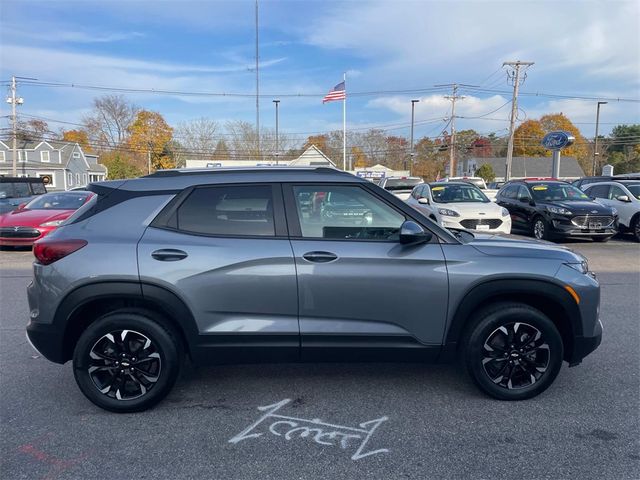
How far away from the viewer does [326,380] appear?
3.98 m

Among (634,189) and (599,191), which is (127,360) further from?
(599,191)

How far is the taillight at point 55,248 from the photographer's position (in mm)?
3354

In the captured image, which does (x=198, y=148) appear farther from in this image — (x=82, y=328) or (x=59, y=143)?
(x=82, y=328)

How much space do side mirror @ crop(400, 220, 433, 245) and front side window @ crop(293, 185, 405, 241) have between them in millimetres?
122

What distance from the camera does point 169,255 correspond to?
3.34 meters

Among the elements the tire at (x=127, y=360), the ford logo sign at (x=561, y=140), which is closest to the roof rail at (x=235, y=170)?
the tire at (x=127, y=360)

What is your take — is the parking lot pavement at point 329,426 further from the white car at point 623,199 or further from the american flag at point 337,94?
the american flag at point 337,94

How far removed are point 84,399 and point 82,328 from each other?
0.59m

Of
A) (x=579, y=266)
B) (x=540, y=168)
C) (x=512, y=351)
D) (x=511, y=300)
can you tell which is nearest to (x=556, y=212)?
(x=579, y=266)

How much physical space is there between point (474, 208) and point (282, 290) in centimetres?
951

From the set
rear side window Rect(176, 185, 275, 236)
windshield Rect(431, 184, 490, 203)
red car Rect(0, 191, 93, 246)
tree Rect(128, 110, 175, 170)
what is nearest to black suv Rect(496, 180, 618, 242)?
windshield Rect(431, 184, 490, 203)

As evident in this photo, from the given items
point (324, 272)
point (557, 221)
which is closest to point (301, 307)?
point (324, 272)

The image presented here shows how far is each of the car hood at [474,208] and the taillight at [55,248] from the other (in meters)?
9.86

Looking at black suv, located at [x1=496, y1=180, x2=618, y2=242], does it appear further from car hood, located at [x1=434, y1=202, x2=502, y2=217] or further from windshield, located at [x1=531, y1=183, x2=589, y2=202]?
car hood, located at [x1=434, y1=202, x2=502, y2=217]
